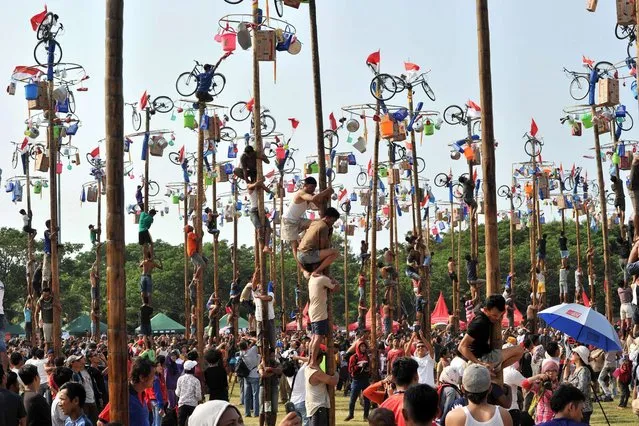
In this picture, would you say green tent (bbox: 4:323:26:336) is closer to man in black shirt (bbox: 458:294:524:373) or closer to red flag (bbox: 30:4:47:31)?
red flag (bbox: 30:4:47:31)

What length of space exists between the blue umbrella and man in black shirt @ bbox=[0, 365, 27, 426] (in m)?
6.36

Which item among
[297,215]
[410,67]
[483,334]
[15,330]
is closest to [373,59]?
[410,67]

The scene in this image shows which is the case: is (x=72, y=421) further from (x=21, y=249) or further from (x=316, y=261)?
(x=21, y=249)

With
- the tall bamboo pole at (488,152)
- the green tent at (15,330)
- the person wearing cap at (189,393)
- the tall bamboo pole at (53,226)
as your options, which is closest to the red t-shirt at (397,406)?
the tall bamboo pole at (488,152)

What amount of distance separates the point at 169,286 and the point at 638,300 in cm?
6507

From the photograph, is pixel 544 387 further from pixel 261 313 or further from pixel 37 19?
pixel 37 19

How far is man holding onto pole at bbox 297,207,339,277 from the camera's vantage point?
1328cm

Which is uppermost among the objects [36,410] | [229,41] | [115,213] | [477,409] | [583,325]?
[229,41]

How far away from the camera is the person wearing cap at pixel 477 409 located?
7180 mm

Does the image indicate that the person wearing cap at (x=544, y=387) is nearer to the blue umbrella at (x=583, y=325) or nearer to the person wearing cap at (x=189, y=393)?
the blue umbrella at (x=583, y=325)

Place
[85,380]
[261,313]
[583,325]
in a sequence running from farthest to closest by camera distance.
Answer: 1. [261,313]
2. [85,380]
3. [583,325]

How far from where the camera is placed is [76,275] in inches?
3250

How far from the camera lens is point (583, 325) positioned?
1274 cm

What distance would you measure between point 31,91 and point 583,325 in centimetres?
1477
